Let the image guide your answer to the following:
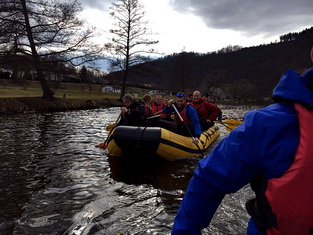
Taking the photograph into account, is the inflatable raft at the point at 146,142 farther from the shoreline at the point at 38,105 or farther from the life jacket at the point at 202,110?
the shoreline at the point at 38,105

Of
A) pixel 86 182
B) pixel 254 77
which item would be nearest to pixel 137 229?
pixel 86 182

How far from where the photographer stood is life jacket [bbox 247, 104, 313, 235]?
95 cm

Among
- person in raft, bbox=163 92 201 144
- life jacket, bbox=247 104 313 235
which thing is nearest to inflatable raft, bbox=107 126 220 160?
person in raft, bbox=163 92 201 144

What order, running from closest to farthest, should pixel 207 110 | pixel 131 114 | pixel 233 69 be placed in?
pixel 131 114 → pixel 207 110 → pixel 233 69

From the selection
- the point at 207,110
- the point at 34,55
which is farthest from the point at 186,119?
the point at 34,55

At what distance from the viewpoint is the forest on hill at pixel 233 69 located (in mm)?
44281

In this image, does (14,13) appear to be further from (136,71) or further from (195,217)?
(195,217)

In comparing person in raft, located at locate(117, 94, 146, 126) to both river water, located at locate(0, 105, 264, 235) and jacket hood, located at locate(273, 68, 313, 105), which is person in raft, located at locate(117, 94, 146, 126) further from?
jacket hood, located at locate(273, 68, 313, 105)

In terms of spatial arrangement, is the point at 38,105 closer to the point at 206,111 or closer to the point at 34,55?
the point at 34,55

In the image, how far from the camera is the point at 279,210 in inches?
40.0

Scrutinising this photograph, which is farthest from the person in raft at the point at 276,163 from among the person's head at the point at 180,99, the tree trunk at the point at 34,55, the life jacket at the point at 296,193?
the tree trunk at the point at 34,55

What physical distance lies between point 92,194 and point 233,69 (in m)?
107

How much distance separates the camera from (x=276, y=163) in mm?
1018

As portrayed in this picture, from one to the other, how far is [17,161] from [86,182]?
225cm
